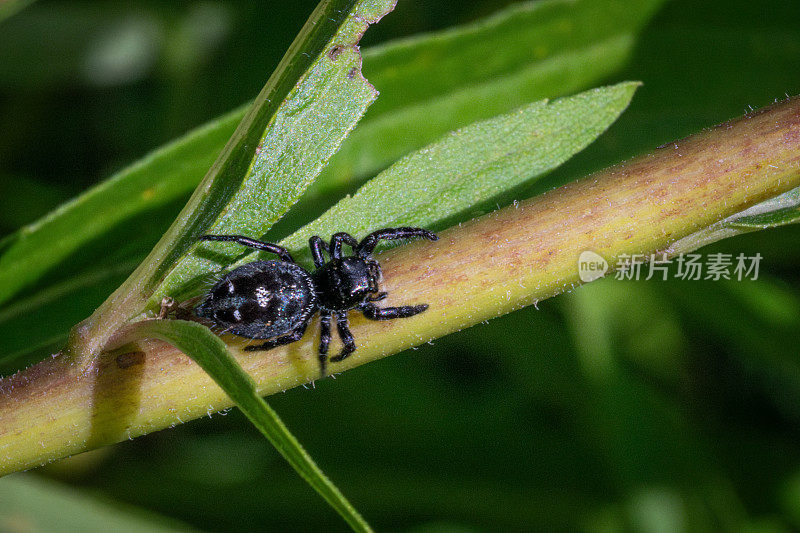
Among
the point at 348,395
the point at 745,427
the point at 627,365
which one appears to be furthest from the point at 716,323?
the point at 348,395

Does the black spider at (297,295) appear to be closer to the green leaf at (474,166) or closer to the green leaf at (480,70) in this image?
the green leaf at (474,166)

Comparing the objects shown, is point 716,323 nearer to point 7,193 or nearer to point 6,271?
point 6,271

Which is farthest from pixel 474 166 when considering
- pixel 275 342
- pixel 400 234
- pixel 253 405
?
pixel 253 405

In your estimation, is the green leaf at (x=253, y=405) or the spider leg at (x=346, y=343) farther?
the spider leg at (x=346, y=343)

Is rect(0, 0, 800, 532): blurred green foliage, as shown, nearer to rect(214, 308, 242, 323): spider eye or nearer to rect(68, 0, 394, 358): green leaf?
rect(214, 308, 242, 323): spider eye

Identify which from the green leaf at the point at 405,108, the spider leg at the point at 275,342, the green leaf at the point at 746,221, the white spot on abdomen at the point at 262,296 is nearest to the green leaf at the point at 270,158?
the spider leg at the point at 275,342

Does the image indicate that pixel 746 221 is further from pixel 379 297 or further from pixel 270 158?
pixel 270 158

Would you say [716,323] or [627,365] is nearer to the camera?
[716,323]
